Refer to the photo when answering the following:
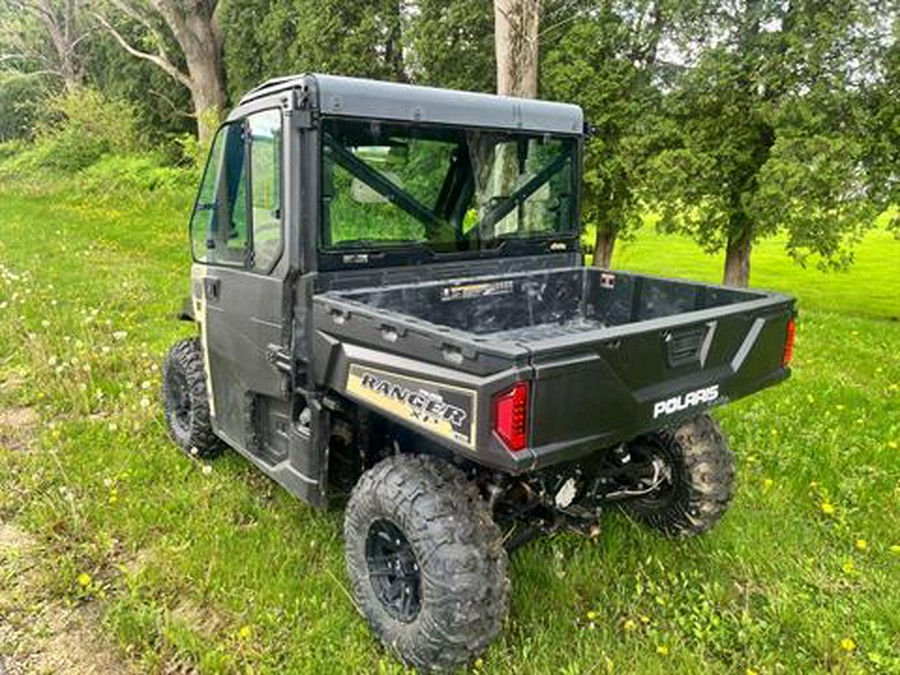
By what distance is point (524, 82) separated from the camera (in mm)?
7973

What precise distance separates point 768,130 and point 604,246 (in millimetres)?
3707

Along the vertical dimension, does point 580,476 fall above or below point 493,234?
below

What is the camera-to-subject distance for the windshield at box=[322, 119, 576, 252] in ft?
10.2

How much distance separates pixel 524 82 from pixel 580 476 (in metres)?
5.99

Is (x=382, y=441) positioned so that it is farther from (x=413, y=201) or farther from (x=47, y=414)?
(x=47, y=414)

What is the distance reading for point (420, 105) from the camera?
3.21 m

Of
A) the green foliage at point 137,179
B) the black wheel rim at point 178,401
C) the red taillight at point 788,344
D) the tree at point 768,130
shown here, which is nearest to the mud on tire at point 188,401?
the black wheel rim at point 178,401

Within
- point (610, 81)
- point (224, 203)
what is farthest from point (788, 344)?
point (610, 81)

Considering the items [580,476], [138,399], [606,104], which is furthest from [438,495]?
[606,104]

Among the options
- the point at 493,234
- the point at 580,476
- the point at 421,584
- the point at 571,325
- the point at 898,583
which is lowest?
the point at 898,583

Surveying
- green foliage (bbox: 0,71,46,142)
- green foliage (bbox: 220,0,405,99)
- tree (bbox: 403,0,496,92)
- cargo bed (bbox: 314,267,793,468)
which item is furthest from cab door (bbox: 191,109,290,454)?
green foliage (bbox: 0,71,46,142)

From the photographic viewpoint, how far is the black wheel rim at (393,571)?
2770 millimetres

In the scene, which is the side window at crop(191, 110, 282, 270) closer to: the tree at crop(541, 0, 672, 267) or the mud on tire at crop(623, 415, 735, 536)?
the mud on tire at crop(623, 415, 735, 536)

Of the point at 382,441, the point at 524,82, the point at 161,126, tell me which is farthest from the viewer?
the point at 161,126
